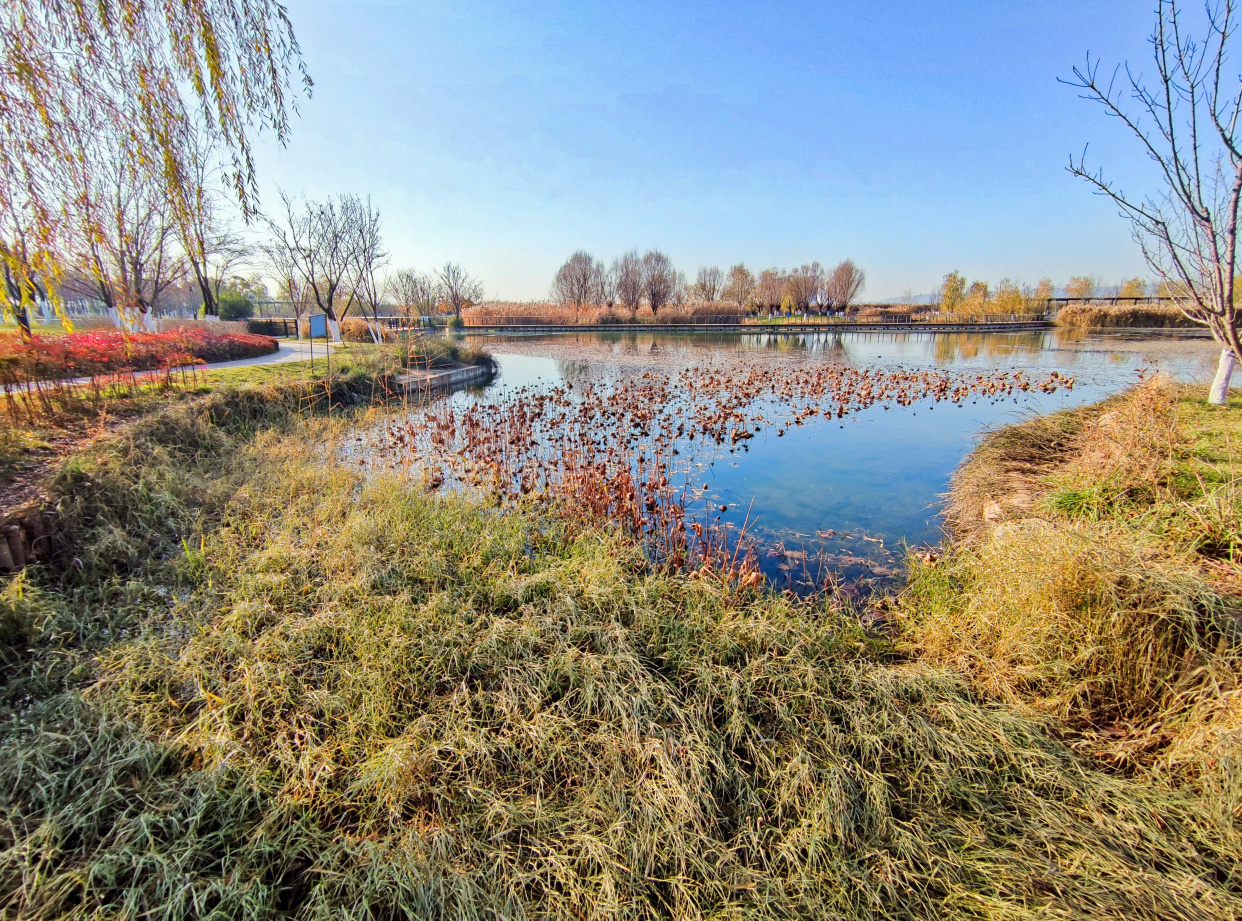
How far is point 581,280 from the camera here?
5597 centimetres

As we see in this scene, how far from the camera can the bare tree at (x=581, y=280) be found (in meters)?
55.8

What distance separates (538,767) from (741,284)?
65.9 meters

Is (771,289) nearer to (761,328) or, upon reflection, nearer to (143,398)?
(761,328)

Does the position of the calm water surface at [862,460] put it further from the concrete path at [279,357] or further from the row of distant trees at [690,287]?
the row of distant trees at [690,287]

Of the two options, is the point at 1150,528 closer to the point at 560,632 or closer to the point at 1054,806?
the point at 1054,806

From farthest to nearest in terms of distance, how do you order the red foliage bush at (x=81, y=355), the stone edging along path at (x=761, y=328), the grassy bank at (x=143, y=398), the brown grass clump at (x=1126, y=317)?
the stone edging along path at (x=761, y=328) → the brown grass clump at (x=1126, y=317) → the red foliage bush at (x=81, y=355) → the grassy bank at (x=143, y=398)

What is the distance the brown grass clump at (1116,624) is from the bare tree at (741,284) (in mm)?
61801

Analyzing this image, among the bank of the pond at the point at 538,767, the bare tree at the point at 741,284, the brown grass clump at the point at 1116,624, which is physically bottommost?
the bank of the pond at the point at 538,767

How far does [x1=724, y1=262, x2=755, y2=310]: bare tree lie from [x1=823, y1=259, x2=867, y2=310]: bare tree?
9016 mm

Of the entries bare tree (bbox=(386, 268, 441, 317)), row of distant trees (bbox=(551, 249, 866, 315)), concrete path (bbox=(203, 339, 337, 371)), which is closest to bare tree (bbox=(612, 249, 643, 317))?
row of distant trees (bbox=(551, 249, 866, 315))

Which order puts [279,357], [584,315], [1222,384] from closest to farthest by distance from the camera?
[1222,384] → [279,357] → [584,315]

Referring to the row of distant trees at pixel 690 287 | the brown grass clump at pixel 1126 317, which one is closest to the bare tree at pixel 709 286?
the row of distant trees at pixel 690 287

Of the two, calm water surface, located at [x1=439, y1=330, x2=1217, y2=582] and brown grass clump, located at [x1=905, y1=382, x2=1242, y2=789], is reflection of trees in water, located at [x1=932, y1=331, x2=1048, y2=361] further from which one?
brown grass clump, located at [x1=905, y1=382, x2=1242, y2=789]

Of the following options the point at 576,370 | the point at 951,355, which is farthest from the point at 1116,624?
the point at 951,355
